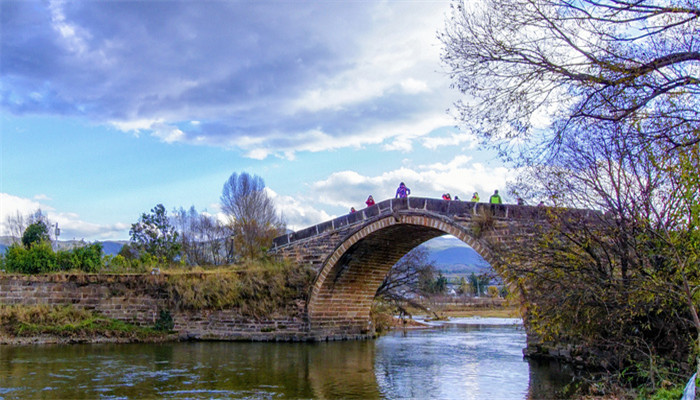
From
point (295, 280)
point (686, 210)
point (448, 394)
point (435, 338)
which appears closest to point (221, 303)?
point (295, 280)

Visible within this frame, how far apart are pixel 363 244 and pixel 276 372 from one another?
7.12 m

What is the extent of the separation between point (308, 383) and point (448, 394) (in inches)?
104

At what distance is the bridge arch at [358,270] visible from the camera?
18.2m

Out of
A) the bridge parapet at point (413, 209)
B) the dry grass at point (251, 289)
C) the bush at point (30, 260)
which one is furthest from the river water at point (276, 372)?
the bush at point (30, 260)

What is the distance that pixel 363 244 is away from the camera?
1933 centimetres

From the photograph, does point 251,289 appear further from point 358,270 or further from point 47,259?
point 47,259

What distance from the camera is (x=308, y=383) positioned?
1142 cm

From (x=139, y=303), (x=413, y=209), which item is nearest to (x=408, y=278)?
(x=413, y=209)

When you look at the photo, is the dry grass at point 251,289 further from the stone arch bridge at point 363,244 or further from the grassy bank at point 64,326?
the grassy bank at point 64,326

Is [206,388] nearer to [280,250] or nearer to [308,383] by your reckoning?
[308,383]

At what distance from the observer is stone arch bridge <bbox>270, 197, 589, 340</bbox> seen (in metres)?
15.8

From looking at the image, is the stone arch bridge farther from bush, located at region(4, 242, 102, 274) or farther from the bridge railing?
bush, located at region(4, 242, 102, 274)

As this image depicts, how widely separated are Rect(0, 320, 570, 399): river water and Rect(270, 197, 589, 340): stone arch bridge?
2.01 metres

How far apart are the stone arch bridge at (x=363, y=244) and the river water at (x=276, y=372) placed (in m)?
2.01
